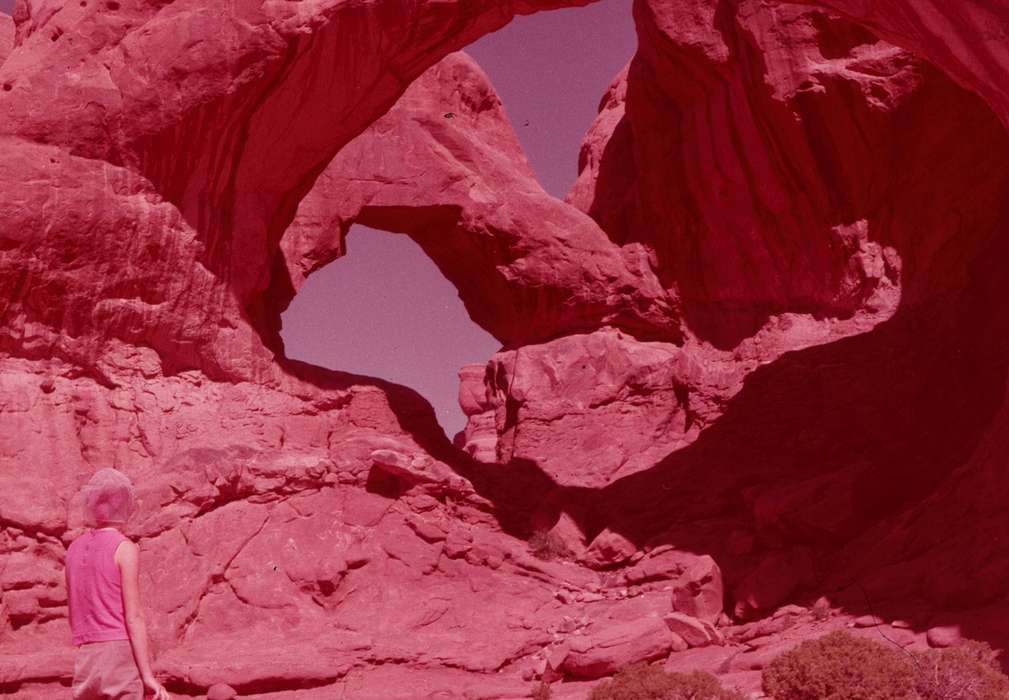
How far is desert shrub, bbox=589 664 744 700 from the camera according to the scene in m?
7.52

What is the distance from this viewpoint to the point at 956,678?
711 centimetres

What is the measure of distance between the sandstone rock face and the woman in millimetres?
6048

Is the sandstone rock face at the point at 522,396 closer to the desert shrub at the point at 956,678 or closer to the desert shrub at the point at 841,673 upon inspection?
the desert shrub at the point at 841,673

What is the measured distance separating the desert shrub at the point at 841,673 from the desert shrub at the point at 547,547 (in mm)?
6461

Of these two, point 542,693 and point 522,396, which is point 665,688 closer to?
point 542,693

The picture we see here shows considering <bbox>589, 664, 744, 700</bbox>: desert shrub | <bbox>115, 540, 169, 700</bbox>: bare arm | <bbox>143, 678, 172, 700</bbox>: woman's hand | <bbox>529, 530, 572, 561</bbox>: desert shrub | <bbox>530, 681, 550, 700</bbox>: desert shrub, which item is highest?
<bbox>115, 540, 169, 700</bbox>: bare arm

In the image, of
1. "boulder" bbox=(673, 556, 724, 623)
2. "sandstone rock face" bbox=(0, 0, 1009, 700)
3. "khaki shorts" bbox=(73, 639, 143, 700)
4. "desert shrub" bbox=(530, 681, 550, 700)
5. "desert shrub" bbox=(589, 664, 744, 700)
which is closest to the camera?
"khaki shorts" bbox=(73, 639, 143, 700)

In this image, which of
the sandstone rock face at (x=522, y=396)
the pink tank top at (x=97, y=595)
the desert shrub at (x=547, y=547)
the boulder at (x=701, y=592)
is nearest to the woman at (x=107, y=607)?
the pink tank top at (x=97, y=595)

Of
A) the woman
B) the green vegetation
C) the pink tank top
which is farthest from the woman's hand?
the green vegetation

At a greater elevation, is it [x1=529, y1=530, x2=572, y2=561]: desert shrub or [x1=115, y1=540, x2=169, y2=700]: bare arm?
[x1=115, y1=540, x2=169, y2=700]: bare arm

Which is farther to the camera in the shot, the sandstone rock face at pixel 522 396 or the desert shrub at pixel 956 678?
the sandstone rock face at pixel 522 396

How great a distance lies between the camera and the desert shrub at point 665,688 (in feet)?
24.7

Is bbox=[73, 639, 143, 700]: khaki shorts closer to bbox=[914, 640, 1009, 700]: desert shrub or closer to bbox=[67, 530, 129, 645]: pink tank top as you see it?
bbox=[67, 530, 129, 645]: pink tank top

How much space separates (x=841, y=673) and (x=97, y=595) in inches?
219
